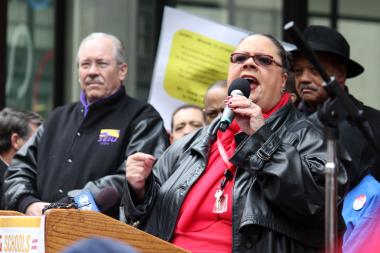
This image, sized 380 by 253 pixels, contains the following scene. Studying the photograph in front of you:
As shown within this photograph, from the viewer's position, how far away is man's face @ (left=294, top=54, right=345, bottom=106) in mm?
6254

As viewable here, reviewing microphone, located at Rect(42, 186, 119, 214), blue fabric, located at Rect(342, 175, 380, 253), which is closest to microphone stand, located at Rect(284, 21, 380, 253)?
blue fabric, located at Rect(342, 175, 380, 253)

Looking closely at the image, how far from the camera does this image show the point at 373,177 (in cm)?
579

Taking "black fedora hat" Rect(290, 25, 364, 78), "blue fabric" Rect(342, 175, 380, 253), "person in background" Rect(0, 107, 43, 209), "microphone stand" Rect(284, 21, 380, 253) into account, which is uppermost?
"microphone stand" Rect(284, 21, 380, 253)

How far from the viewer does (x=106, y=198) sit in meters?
5.64

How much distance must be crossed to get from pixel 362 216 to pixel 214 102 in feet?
7.25

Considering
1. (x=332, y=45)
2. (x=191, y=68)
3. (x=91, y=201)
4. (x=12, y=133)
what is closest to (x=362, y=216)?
(x=332, y=45)

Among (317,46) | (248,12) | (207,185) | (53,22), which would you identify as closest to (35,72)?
(53,22)

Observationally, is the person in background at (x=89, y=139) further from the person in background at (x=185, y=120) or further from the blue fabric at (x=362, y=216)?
the blue fabric at (x=362, y=216)

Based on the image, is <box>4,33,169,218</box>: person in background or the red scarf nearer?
the red scarf

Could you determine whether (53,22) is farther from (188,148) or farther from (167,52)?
(188,148)

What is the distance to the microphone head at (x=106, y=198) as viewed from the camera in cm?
555

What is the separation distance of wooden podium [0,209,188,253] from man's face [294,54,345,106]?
1.98m

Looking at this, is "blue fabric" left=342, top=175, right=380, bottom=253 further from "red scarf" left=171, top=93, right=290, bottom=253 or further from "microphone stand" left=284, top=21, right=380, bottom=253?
"microphone stand" left=284, top=21, right=380, bottom=253

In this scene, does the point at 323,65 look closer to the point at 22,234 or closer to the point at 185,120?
the point at 185,120
